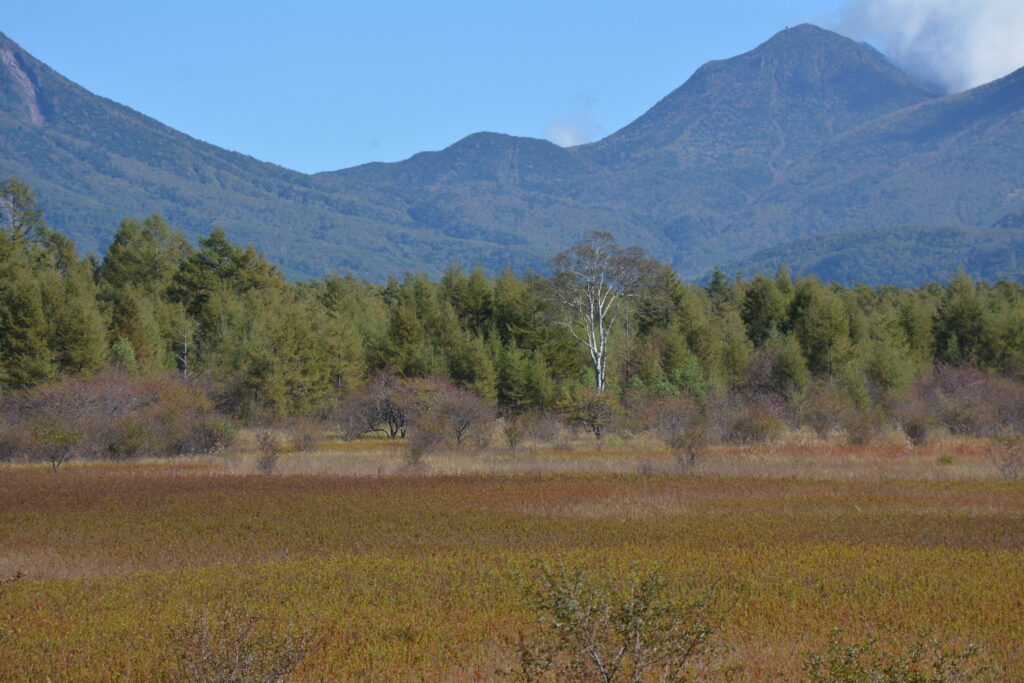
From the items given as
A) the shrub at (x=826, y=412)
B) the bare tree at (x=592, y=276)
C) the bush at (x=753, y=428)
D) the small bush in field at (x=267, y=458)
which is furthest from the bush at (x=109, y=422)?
the shrub at (x=826, y=412)

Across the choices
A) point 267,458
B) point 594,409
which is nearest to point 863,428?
point 594,409

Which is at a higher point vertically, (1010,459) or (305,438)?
(1010,459)

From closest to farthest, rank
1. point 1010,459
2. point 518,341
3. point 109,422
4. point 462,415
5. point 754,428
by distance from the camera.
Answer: point 1010,459, point 109,422, point 754,428, point 462,415, point 518,341

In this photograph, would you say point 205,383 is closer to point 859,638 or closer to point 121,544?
point 121,544

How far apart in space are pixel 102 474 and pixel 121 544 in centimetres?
1395

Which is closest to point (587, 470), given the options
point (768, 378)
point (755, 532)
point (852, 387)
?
point (755, 532)

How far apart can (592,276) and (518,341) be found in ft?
19.4

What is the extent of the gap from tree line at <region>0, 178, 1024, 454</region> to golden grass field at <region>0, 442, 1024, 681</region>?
16.6 metres

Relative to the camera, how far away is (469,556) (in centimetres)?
1541

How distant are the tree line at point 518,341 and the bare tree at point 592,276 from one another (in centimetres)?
13

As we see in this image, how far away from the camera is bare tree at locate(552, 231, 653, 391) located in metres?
54.1

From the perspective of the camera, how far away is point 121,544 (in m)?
16.8

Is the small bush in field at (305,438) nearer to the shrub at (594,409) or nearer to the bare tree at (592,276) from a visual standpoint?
the shrub at (594,409)

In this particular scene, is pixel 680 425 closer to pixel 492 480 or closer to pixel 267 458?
pixel 492 480
